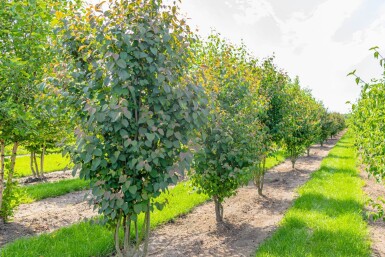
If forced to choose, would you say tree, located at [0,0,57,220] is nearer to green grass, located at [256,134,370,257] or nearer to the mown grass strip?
the mown grass strip

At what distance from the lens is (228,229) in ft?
25.1

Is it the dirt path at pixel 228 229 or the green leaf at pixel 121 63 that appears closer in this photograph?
the green leaf at pixel 121 63

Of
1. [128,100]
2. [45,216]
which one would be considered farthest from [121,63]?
[45,216]

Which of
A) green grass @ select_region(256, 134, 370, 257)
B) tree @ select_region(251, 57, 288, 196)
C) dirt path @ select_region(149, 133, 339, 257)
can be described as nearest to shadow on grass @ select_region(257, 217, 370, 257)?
green grass @ select_region(256, 134, 370, 257)

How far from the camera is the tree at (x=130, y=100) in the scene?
3.66 m

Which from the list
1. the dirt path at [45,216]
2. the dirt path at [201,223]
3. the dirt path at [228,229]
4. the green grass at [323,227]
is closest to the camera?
the green grass at [323,227]

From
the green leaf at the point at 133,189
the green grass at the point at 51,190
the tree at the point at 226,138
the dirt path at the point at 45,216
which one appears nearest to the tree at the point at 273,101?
the tree at the point at 226,138

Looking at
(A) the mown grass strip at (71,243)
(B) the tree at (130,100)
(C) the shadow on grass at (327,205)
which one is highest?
(B) the tree at (130,100)

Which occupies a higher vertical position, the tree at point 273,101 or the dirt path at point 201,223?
the tree at point 273,101

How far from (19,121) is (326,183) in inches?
451

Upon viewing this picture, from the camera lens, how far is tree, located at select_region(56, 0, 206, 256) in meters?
3.66

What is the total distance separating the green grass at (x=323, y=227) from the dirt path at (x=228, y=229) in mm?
447

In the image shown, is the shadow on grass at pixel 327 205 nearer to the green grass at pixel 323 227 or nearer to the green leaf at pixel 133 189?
the green grass at pixel 323 227

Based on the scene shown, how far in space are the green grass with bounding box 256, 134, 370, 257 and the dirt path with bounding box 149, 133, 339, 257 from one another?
0.45 metres
